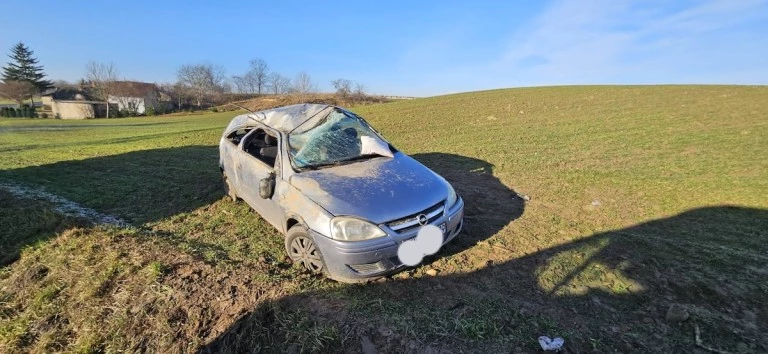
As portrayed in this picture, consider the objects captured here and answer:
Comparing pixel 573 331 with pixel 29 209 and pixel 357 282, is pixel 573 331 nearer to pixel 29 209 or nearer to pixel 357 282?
pixel 357 282

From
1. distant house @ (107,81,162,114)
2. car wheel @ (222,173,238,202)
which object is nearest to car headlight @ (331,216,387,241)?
car wheel @ (222,173,238,202)

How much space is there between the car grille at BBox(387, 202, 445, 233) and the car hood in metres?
0.04

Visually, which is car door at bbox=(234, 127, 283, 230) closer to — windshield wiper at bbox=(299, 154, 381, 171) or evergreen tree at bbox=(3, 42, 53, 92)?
windshield wiper at bbox=(299, 154, 381, 171)

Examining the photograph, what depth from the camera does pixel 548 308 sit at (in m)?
3.09

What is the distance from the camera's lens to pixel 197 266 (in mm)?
3840

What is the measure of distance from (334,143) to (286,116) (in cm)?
94

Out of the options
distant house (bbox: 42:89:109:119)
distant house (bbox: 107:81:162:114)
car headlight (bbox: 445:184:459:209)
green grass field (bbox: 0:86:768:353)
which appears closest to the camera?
green grass field (bbox: 0:86:768:353)

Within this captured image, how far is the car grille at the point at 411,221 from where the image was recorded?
3287mm

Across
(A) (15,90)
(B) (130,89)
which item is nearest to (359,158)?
(B) (130,89)

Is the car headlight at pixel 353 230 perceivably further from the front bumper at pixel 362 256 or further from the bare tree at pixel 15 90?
the bare tree at pixel 15 90

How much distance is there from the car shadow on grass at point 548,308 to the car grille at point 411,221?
1.80ft

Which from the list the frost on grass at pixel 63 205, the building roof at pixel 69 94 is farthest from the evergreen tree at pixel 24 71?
the frost on grass at pixel 63 205

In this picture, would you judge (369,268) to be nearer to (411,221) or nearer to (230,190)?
(411,221)

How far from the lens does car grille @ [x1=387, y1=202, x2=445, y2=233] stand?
129 inches
